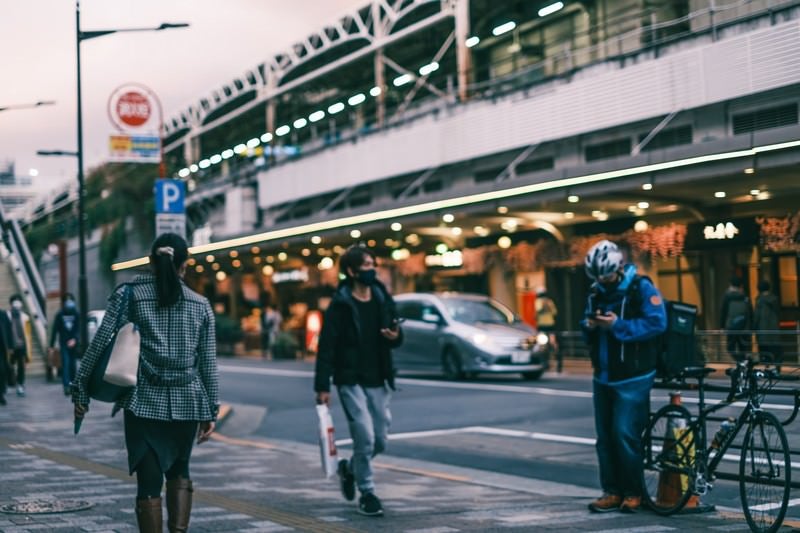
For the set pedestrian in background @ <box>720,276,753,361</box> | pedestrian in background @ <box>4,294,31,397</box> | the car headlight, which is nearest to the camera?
pedestrian in background @ <box>4,294,31,397</box>

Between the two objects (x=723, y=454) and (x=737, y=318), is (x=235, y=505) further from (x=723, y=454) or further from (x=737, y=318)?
(x=737, y=318)

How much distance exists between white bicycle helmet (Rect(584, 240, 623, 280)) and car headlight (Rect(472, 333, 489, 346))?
48.0 ft

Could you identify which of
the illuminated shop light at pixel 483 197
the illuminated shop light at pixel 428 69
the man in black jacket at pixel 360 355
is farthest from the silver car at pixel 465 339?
the illuminated shop light at pixel 428 69

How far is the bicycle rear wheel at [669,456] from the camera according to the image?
7.55 m

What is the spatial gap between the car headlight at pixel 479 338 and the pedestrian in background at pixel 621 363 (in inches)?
570

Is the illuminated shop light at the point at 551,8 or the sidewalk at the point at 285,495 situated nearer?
the sidewalk at the point at 285,495

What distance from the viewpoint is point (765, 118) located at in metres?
26.0

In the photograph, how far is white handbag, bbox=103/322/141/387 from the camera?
18.3ft

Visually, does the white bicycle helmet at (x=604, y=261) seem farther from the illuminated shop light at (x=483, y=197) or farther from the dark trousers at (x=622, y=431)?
the illuminated shop light at (x=483, y=197)

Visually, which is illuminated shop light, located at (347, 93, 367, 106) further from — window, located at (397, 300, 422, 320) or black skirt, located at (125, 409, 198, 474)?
black skirt, located at (125, 409, 198, 474)

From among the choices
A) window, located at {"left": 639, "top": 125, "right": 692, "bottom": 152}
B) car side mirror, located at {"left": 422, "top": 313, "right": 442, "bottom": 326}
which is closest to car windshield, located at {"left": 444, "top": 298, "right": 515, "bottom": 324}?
car side mirror, located at {"left": 422, "top": 313, "right": 442, "bottom": 326}

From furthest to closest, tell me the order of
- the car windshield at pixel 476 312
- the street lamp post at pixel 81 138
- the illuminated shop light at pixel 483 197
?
the car windshield at pixel 476 312, the illuminated shop light at pixel 483 197, the street lamp post at pixel 81 138

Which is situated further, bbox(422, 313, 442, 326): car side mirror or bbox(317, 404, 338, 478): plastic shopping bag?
bbox(422, 313, 442, 326): car side mirror

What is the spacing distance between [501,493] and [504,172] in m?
24.3
